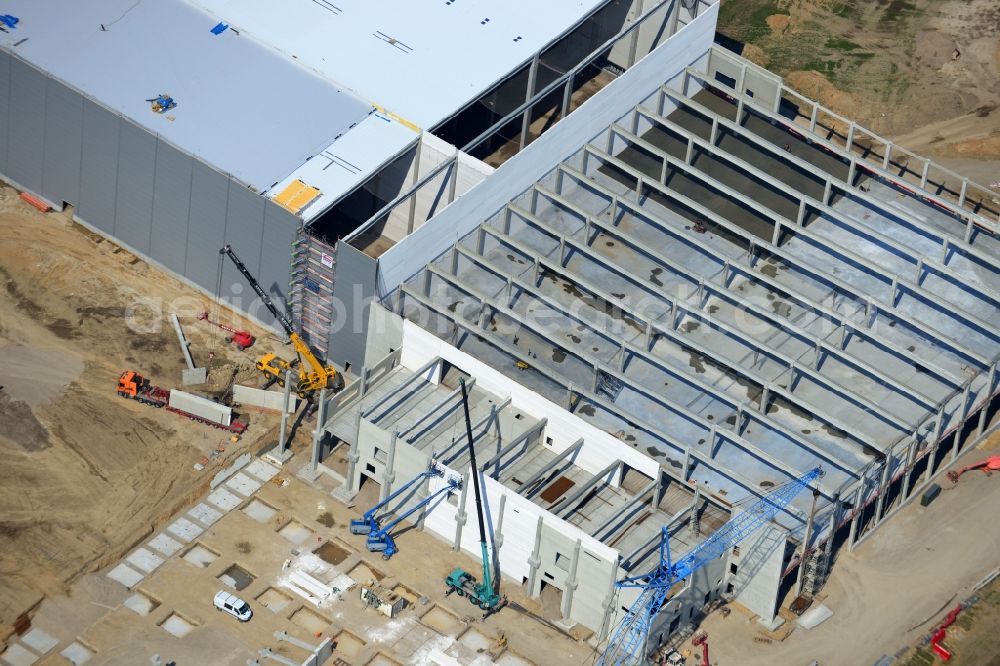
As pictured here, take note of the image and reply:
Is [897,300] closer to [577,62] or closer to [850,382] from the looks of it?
[850,382]

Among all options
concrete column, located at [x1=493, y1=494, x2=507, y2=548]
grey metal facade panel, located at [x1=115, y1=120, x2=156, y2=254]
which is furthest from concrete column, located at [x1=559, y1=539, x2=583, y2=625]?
grey metal facade panel, located at [x1=115, y1=120, x2=156, y2=254]

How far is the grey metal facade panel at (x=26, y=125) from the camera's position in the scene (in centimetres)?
11638

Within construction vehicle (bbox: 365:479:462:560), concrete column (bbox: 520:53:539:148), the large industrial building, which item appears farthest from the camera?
concrete column (bbox: 520:53:539:148)

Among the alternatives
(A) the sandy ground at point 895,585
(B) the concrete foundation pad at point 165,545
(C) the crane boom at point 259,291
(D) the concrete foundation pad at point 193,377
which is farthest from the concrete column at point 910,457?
(D) the concrete foundation pad at point 193,377

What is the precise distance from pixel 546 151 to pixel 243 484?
85.5ft

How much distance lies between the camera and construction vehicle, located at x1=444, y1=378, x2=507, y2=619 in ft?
322

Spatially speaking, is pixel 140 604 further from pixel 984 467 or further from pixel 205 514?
pixel 984 467

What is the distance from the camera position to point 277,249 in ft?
361

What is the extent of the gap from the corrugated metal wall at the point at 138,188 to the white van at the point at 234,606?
1992cm

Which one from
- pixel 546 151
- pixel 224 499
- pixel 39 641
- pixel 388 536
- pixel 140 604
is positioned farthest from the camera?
pixel 546 151

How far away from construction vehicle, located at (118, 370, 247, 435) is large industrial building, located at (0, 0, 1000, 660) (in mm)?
6041

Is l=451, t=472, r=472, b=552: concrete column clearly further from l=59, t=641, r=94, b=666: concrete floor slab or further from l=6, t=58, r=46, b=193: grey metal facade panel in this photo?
l=6, t=58, r=46, b=193: grey metal facade panel

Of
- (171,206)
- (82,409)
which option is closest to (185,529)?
(82,409)

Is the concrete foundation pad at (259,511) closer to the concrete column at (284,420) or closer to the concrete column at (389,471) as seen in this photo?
the concrete column at (284,420)
